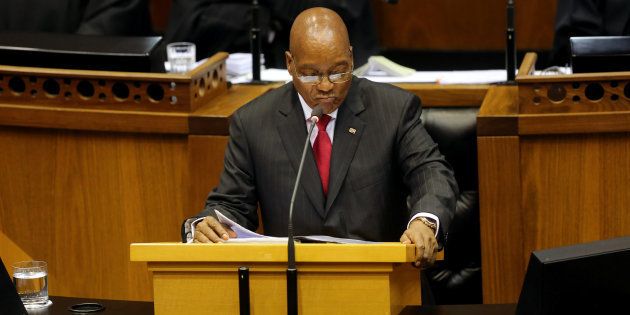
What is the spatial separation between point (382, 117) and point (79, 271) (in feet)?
4.02

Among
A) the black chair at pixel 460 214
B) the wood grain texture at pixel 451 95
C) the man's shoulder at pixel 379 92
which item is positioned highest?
the man's shoulder at pixel 379 92

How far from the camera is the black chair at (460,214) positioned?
11.2ft

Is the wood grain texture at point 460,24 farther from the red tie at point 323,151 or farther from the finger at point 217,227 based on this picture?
the finger at point 217,227

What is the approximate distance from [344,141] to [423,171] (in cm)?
20

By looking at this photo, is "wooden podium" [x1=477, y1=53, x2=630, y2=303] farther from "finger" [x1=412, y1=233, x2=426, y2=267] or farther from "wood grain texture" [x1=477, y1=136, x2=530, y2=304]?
"finger" [x1=412, y1=233, x2=426, y2=267]

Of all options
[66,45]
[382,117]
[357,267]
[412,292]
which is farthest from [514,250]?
[66,45]

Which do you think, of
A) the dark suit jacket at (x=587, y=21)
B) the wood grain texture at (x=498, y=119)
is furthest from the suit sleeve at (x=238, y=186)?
the dark suit jacket at (x=587, y=21)

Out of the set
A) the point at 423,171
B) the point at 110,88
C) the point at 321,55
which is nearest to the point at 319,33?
the point at 321,55

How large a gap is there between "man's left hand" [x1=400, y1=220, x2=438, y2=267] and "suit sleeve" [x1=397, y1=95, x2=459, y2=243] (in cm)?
8

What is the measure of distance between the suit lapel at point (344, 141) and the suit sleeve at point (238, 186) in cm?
19

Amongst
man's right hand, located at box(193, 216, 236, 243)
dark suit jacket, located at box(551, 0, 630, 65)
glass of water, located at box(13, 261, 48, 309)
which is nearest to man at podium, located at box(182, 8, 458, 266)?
man's right hand, located at box(193, 216, 236, 243)

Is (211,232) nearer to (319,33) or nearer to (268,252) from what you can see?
(268,252)

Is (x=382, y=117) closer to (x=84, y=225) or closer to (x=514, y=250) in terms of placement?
(x=514, y=250)

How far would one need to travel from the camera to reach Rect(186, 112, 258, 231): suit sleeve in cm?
271
